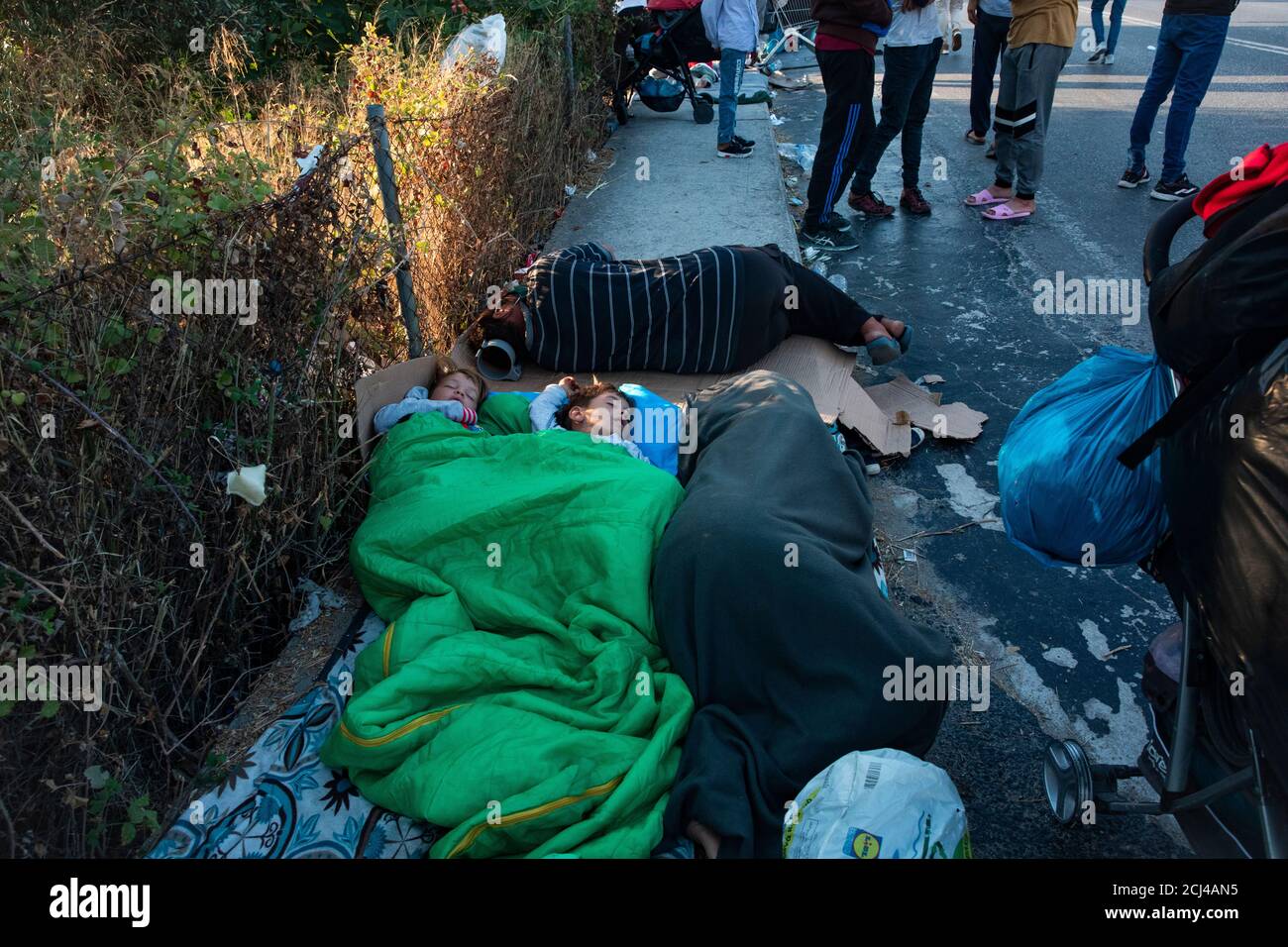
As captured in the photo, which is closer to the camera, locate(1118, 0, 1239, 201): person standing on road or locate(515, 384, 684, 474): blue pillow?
locate(515, 384, 684, 474): blue pillow

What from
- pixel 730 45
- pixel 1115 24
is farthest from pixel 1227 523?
pixel 1115 24

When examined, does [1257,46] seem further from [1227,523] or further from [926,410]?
[1227,523]

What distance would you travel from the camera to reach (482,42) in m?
5.34

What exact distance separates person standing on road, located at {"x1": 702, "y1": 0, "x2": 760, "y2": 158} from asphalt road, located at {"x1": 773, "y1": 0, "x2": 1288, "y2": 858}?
1.70 ft

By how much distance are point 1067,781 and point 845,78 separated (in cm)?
436

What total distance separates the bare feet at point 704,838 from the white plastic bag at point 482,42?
4.20m

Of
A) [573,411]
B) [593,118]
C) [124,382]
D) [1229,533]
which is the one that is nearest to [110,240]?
[124,382]

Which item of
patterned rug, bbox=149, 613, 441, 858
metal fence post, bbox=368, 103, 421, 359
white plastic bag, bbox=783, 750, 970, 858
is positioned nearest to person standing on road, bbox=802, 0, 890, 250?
metal fence post, bbox=368, 103, 421, 359

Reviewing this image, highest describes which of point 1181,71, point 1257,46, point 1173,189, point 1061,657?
point 1257,46

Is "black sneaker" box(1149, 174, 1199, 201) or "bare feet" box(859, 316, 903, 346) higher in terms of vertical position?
"black sneaker" box(1149, 174, 1199, 201)

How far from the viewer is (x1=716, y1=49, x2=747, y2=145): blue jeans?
6.96 meters

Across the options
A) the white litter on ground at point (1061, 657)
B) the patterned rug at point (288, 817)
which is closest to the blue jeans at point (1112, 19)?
the white litter on ground at point (1061, 657)

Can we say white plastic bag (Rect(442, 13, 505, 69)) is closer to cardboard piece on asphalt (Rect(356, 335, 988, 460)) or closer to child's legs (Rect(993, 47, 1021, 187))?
cardboard piece on asphalt (Rect(356, 335, 988, 460))

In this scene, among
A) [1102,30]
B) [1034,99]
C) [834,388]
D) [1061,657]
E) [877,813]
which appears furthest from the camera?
[1102,30]
